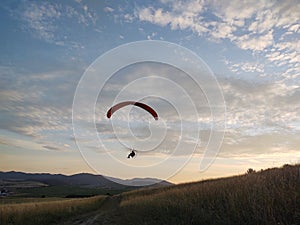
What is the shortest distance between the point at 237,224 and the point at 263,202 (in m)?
0.83

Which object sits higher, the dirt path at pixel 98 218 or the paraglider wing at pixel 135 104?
the paraglider wing at pixel 135 104

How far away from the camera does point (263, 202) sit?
712 cm

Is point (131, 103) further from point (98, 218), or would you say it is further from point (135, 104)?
point (98, 218)

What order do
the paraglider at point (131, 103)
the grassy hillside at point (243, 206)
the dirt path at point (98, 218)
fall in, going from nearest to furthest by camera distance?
the grassy hillside at point (243, 206), the dirt path at point (98, 218), the paraglider at point (131, 103)

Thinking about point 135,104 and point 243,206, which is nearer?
point 243,206

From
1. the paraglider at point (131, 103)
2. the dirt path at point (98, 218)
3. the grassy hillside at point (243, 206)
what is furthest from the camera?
the paraglider at point (131, 103)

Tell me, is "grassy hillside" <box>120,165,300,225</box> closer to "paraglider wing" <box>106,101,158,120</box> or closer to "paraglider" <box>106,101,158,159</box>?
"paraglider" <box>106,101,158,159</box>

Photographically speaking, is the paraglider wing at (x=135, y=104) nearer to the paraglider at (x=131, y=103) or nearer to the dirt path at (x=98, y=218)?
the paraglider at (x=131, y=103)

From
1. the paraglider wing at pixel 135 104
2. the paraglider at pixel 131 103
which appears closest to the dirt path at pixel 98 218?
the paraglider at pixel 131 103

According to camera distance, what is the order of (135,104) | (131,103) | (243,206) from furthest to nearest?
(135,104) < (131,103) < (243,206)

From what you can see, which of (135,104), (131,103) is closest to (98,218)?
(131,103)

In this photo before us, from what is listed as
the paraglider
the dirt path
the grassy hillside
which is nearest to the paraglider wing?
the paraglider

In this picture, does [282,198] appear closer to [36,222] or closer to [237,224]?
[237,224]

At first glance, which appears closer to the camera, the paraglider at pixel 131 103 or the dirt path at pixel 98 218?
the dirt path at pixel 98 218
